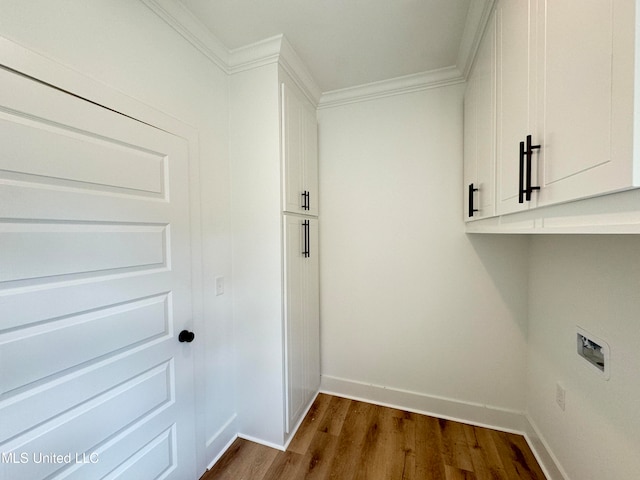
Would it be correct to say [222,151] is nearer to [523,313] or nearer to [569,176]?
[569,176]

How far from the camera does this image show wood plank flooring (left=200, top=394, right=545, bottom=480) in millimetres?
1457

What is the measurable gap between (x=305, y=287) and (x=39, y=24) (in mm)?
1744

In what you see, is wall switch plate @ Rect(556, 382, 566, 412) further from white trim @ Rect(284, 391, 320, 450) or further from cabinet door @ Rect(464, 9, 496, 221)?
white trim @ Rect(284, 391, 320, 450)

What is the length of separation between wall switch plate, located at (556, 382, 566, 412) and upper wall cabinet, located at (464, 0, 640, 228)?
115 cm

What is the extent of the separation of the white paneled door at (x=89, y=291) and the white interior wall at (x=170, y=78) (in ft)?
0.54

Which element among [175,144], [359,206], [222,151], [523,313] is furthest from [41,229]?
[523,313]

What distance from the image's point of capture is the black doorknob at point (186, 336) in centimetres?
131

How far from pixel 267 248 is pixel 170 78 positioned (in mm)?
1044

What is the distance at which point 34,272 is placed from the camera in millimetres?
820

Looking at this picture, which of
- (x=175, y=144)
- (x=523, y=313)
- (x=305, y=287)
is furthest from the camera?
(x=305, y=287)

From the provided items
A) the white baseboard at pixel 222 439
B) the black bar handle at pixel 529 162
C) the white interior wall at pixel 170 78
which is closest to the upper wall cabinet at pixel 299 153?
the white interior wall at pixel 170 78

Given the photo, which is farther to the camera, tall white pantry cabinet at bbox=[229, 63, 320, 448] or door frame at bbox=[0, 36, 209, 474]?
tall white pantry cabinet at bbox=[229, 63, 320, 448]

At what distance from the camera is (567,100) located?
63 cm

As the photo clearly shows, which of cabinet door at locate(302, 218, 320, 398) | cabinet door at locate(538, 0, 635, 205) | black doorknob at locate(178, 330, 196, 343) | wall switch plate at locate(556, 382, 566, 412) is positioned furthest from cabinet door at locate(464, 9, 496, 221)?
black doorknob at locate(178, 330, 196, 343)
